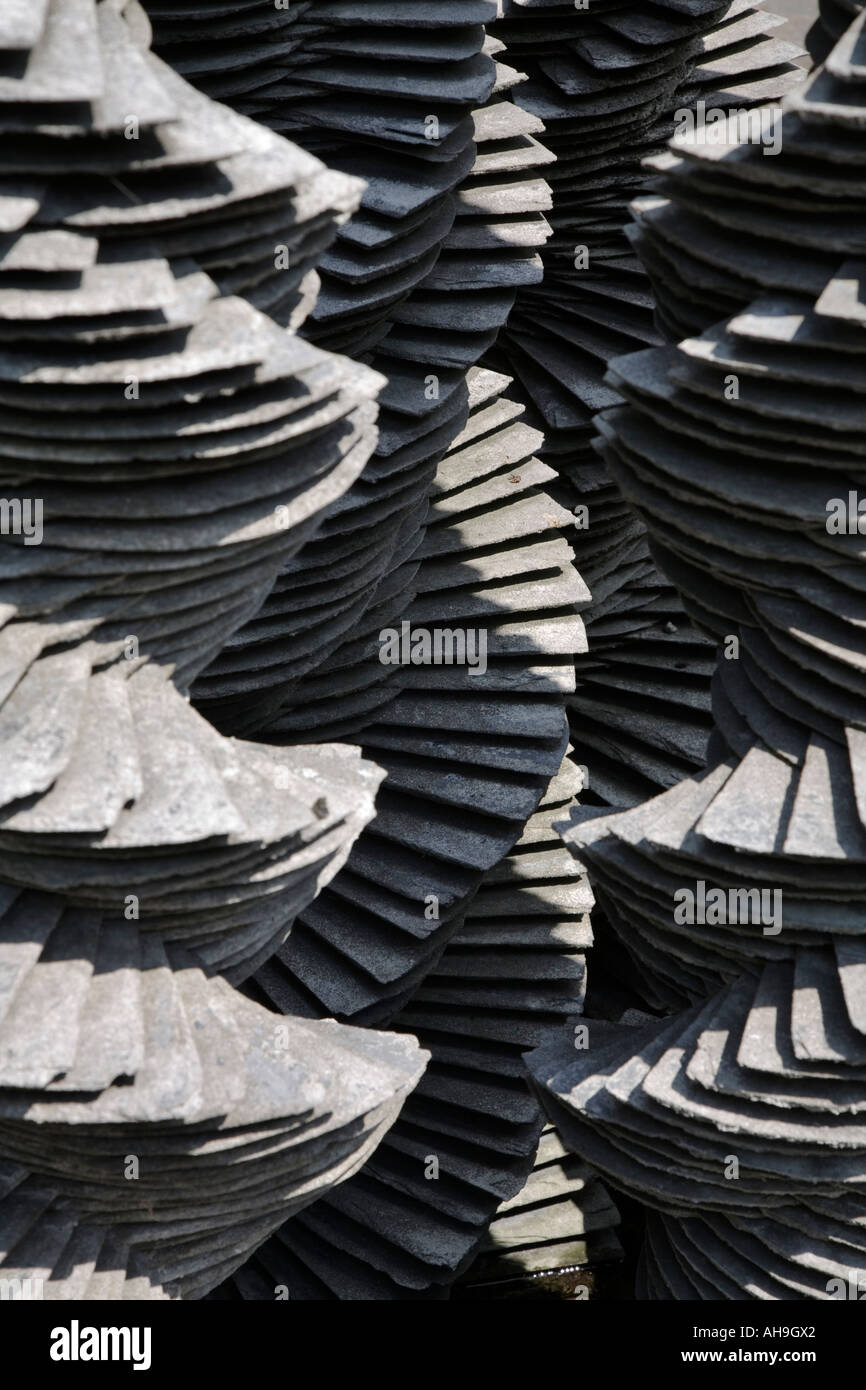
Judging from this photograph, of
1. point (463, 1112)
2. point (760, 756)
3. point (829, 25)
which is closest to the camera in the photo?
point (829, 25)

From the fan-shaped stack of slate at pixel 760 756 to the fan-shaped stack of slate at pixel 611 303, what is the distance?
1.61 metres

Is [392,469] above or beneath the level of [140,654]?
above

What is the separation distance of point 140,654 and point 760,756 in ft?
4.09

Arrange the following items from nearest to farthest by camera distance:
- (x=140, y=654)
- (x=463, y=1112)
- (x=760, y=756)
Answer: (x=140, y=654) → (x=760, y=756) → (x=463, y=1112)

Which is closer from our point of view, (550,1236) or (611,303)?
(611,303)

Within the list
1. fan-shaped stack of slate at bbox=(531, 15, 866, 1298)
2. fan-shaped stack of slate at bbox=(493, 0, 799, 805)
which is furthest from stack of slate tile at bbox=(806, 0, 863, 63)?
fan-shaped stack of slate at bbox=(493, 0, 799, 805)

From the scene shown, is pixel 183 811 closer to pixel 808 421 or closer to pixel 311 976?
pixel 808 421

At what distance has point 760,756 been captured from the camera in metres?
3.77

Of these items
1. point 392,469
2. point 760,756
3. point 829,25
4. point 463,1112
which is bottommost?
point 463,1112

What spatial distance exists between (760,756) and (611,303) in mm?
2190

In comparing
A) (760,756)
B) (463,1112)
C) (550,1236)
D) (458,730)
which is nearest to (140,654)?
(760,756)

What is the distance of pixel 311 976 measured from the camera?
4902 millimetres

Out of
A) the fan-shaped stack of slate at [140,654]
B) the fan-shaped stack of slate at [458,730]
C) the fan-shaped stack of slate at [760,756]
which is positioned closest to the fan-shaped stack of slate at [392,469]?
the fan-shaped stack of slate at [458,730]

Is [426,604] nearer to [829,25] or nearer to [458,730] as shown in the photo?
[458,730]
